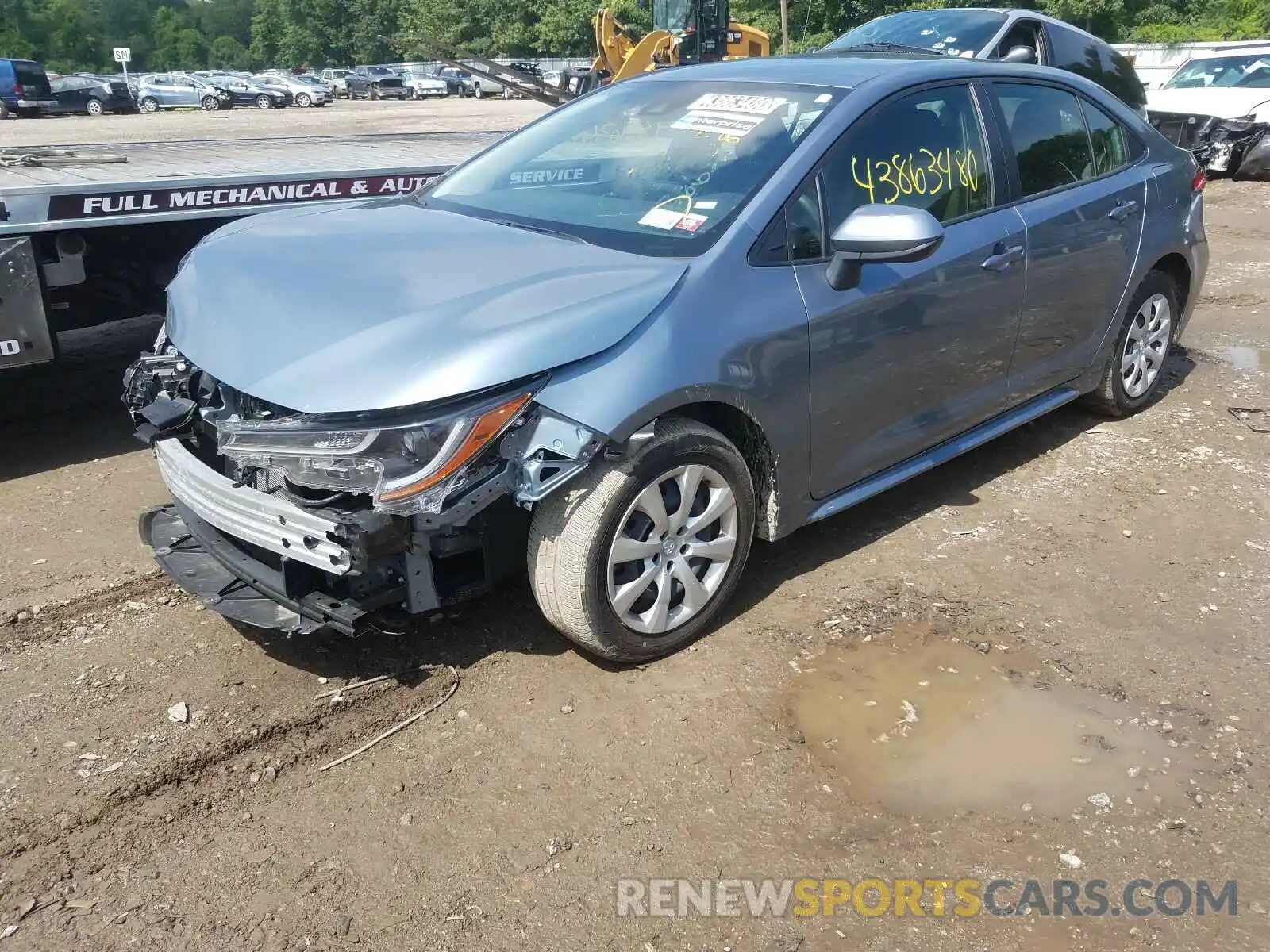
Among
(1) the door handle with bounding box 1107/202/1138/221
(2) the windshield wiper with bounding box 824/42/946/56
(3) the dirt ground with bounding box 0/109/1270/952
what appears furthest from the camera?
(2) the windshield wiper with bounding box 824/42/946/56

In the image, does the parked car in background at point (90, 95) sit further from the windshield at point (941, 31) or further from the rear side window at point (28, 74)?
the windshield at point (941, 31)

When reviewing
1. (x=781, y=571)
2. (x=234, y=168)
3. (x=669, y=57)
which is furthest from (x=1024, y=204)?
(x=669, y=57)

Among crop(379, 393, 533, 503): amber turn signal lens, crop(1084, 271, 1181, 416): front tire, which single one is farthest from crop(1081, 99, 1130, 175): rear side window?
crop(379, 393, 533, 503): amber turn signal lens

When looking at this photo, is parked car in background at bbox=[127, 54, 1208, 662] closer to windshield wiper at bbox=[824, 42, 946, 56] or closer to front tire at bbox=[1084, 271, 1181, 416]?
windshield wiper at bbox=[824, 42, 946, 56]

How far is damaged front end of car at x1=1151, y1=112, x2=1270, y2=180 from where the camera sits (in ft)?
44.4

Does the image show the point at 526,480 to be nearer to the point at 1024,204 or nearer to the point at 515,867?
the point at 515,867

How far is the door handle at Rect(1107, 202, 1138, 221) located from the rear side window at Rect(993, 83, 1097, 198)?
0.62ft

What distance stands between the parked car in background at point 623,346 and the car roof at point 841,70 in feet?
0.07

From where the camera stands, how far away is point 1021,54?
27.1 feet

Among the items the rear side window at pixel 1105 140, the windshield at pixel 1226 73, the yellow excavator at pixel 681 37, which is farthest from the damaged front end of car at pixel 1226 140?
the rear side window at pixel 1105 140

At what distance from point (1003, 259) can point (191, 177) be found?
11.9ft

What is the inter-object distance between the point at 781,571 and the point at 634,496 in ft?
3.68

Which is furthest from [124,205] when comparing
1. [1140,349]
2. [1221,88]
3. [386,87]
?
[386,87]

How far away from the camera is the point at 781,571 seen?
3.92 m
